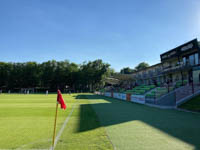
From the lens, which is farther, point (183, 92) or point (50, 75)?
point (50, 75)

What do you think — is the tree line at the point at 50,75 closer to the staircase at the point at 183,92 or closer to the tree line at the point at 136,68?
the tree line at the point at 136,68

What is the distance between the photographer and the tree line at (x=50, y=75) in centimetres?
7212

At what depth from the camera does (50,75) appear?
237 ft

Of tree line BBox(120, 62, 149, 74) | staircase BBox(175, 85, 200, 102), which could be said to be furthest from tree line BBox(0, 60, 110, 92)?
staircase BBox(175, 85, 200, 102)

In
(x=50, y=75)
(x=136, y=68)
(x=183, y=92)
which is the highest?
(x=136, y=68)

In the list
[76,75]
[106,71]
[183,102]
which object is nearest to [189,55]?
[183,102]

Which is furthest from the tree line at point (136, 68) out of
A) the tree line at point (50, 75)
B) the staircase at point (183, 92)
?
the staircase at point (183, 92)

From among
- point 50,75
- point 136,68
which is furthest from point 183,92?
point 136,68

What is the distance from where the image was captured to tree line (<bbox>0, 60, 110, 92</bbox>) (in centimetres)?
7212

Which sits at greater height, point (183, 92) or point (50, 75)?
point (50, 75)

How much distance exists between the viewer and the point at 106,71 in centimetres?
7100

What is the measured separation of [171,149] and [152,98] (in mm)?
11809

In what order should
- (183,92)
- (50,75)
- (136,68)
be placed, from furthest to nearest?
(136,68) < (50,75) < (183,92)

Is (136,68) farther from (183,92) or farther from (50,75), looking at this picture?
(183,92)
